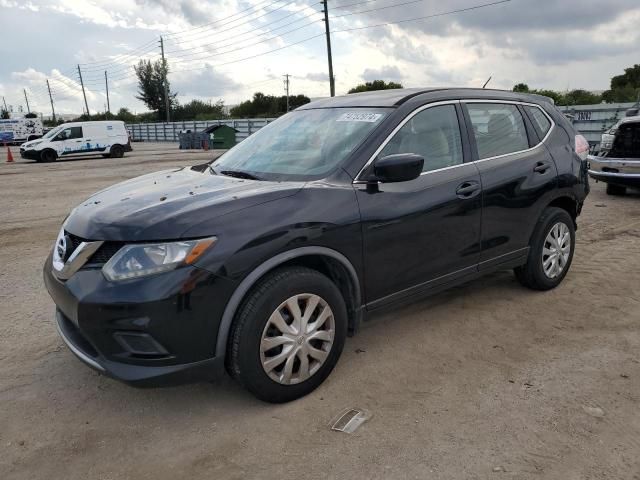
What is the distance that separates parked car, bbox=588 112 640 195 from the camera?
8.57 m

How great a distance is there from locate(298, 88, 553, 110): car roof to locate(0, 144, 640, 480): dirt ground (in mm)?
1646

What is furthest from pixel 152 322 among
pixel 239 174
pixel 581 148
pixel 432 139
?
pixel 581 148

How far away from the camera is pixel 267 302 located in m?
2.68

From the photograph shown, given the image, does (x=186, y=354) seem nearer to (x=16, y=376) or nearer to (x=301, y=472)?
(x=301, y=472)

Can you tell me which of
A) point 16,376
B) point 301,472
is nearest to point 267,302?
point 301,472

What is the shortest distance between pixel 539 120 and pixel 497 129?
622 mm

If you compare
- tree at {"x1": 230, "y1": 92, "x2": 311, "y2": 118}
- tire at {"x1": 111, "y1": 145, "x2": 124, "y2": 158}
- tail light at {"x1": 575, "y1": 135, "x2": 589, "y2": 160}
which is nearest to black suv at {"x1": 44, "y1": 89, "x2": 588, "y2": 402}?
tail light at {"x1": 575, "y1": 135, "x2": 589, "y2": 160}

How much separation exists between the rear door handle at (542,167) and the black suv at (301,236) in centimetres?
1

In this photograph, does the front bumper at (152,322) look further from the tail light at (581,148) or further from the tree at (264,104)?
the tree at (264,104)

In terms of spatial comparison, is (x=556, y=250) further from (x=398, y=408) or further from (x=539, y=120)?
(x=398, y=408)

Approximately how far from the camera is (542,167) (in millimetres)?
4246

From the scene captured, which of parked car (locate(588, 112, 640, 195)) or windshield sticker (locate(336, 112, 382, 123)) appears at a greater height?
windshield sticker (locate(336, 112, 382, 123))

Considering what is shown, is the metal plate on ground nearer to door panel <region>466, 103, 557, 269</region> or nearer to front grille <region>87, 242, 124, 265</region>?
front grille <region>87, 242, 124, 265</region>

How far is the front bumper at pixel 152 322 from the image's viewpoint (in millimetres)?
2473
